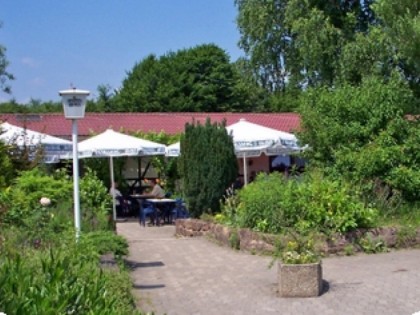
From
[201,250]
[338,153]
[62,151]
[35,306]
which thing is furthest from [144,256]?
[35,306]

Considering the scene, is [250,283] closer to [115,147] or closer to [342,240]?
[342,240]

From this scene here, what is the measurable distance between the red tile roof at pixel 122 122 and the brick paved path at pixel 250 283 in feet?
40.7

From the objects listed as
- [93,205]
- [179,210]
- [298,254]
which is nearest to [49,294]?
[298,254]

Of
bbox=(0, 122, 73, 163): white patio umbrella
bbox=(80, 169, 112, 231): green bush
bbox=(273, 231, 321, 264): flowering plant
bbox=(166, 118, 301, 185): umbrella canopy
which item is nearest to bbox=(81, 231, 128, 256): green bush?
bbox=(80, 169, 112, 231): green bush

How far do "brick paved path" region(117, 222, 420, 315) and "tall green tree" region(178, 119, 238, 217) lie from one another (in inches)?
85.3

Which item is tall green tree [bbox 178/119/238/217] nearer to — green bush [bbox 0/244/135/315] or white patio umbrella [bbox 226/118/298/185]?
white patio umbrella [bbox 226/118/298/185]

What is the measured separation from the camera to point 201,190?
16516 millimetres

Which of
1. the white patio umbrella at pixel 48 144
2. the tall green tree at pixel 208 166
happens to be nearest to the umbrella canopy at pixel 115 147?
the white patio umbrella at pixel 48 144

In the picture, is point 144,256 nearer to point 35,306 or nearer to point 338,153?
point 338,153

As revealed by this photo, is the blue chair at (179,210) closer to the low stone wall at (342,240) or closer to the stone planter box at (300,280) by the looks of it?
the low stone wall at (342,240)

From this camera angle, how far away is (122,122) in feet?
99.1

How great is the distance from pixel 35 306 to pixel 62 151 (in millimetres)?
15399

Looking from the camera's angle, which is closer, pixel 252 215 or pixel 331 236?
pixel 331 236

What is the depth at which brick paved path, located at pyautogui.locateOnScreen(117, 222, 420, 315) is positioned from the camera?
8664 millimetres
